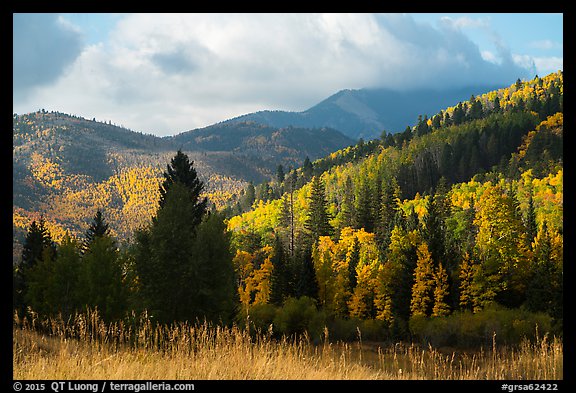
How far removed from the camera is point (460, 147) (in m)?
163

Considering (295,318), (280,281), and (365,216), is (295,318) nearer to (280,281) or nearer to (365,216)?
(280,281)

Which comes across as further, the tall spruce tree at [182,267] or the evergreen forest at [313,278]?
the evergreen forest at [313,278]

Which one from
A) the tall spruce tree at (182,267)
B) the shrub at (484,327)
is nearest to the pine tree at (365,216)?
the shrub at (484,327)

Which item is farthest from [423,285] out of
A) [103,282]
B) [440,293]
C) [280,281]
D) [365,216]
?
[365,216]

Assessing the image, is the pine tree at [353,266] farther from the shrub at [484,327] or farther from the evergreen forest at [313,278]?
the shrub at [484,327]

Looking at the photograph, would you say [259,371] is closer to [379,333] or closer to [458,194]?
[379,333]

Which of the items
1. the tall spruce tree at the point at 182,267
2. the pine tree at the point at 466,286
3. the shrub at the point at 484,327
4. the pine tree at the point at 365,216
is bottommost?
the shrub at the point at 484,327

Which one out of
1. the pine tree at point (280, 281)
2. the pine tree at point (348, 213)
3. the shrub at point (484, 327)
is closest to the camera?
the shrub at point (484, 327)

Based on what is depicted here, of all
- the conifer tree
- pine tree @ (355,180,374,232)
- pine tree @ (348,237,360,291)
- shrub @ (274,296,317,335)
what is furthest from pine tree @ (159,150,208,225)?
pine tree @ (355,180,374,232)

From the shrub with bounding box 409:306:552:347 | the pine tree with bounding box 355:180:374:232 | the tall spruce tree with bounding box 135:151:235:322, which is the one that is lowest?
the shrub with bounding box 409:306:552:347

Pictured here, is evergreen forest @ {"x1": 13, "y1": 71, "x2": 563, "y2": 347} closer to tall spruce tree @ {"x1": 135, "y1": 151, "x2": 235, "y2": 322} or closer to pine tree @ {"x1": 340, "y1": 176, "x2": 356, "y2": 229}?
tall spruce tree @ {"x1": 135, "y1": 151, "x2": 235, "y2": 322}

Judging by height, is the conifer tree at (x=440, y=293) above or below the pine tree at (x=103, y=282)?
below

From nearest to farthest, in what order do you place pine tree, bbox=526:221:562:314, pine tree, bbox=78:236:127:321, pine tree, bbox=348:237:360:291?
pine tree, bbox=78:236:127:321 → pine tree, bbox=526:221:562:314 → pine tree, bbox=348:237:360:291
